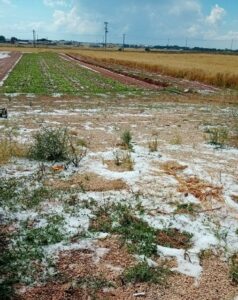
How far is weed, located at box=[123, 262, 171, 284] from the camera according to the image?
14.5 feet

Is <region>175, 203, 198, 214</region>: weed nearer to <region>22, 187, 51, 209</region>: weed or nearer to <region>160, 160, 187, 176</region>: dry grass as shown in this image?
<region>160, 160, 187, 176</region>: dry grass

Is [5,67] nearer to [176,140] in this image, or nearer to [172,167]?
[176,140]

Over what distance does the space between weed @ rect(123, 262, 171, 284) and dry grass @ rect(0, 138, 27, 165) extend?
14.0 feet

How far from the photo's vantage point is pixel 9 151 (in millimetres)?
8398

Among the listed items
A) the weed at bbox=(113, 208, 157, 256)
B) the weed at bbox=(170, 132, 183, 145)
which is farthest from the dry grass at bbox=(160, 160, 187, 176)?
the weed at bbox=(113, 208, 157, 256)

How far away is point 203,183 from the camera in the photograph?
727 centimetres

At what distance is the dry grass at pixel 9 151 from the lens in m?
8.09

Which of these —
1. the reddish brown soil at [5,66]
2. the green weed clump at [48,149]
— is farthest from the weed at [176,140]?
the reddish brown soil at [5,66]

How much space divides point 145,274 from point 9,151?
4866 mm

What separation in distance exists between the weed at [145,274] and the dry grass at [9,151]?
14.0 feet

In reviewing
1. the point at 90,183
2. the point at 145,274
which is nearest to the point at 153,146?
the point at 90,183

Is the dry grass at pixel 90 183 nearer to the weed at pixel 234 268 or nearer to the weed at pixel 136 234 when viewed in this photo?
the weed at pixel 136 234

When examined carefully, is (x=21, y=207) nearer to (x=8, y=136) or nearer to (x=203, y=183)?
(x=203, y=183)

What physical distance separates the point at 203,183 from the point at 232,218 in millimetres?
1335
